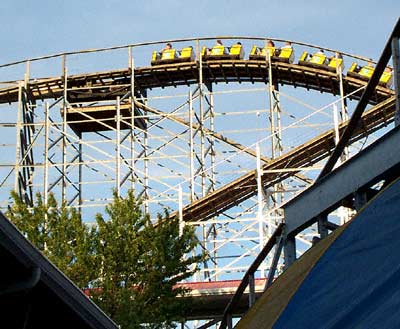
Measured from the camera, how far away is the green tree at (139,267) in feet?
79.6


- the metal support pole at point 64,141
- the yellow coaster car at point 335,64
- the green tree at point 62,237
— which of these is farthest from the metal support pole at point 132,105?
the green tree at point 62,237

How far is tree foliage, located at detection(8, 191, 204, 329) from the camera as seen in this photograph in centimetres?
2447

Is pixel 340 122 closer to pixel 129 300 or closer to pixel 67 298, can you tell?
pixel 129 300

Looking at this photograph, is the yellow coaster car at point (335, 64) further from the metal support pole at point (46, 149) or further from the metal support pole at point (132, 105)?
the metal support pole at point (46, 149)

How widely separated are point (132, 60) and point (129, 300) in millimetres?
19923

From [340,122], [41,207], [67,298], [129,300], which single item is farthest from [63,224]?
[67,298]

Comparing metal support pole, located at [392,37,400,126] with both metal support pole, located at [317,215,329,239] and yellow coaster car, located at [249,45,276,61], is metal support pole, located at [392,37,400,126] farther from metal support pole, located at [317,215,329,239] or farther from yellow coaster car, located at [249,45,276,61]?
yellow coaster car, located at [249,45,276,61]

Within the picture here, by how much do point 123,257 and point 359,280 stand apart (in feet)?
57.0

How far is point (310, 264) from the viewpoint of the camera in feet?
31.6

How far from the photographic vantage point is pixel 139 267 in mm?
25422

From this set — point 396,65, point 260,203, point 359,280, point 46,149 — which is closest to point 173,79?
point 46,149

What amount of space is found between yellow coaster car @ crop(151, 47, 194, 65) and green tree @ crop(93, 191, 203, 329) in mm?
16288

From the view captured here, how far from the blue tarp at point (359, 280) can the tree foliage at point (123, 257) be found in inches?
575

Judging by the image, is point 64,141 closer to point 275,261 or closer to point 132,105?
point 132,105
